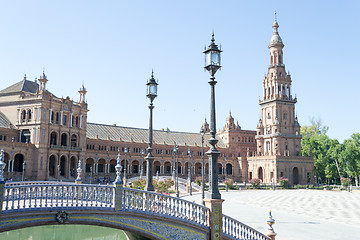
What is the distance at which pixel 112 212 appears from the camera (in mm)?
13164

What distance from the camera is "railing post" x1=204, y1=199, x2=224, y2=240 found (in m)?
13.8

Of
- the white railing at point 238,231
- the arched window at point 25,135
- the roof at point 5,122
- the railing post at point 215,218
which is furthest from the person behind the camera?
the arched window at point 25,135

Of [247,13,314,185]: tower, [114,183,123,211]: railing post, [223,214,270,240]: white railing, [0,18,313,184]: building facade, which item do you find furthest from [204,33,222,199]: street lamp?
[247,13,314,185]: tower

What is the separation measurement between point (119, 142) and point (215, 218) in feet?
222

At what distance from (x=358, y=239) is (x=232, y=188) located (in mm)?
49362

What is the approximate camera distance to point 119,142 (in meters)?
79.6

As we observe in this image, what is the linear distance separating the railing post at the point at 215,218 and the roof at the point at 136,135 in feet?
212

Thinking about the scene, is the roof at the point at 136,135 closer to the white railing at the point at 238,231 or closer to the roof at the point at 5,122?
the roof at the point at 5,122

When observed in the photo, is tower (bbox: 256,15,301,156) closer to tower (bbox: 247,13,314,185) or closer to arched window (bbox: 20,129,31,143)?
tower (bbox: 247,13,314,185)

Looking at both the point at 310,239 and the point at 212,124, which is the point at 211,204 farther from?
the point at 310,239

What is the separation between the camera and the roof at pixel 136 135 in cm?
7856

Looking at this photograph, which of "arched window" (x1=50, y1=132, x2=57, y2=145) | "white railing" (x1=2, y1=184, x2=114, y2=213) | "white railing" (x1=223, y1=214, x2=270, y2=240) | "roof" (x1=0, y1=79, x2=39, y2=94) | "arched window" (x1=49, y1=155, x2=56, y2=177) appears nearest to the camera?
"white railing" (x1=2, y1=184, x2=114, y2=213)

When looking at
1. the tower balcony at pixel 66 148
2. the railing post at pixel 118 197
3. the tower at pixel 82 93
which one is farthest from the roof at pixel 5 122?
the railing post at pixel 118 197

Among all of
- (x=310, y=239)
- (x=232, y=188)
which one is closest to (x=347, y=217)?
(x=310, y=239)
